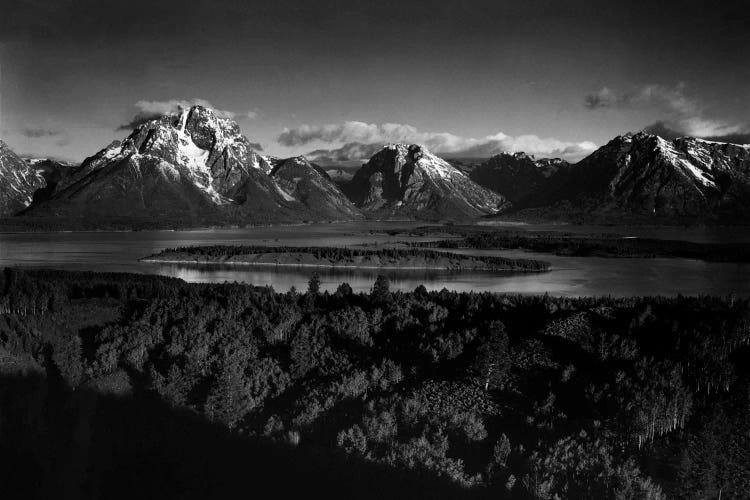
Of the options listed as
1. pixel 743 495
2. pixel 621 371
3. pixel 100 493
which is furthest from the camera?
pixel 621 371

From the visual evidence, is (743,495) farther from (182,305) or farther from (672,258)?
(672,258)

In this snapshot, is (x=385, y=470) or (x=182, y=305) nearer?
(x=385, y=470)

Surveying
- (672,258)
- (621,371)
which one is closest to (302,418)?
(621,371)

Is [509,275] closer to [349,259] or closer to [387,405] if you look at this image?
[349,259]

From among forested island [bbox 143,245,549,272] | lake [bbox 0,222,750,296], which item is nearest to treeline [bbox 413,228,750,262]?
lake [bbox 0,222,750,296]

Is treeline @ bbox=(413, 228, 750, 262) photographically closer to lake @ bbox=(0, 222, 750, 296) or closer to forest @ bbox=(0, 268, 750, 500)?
lake @ bbox=(0, 222, 750, 296)

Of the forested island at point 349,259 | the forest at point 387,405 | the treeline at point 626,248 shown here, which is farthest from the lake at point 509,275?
the forest at point 387,405

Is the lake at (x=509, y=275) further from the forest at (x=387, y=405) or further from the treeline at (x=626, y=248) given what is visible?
the forest at (x=387, y=405)
